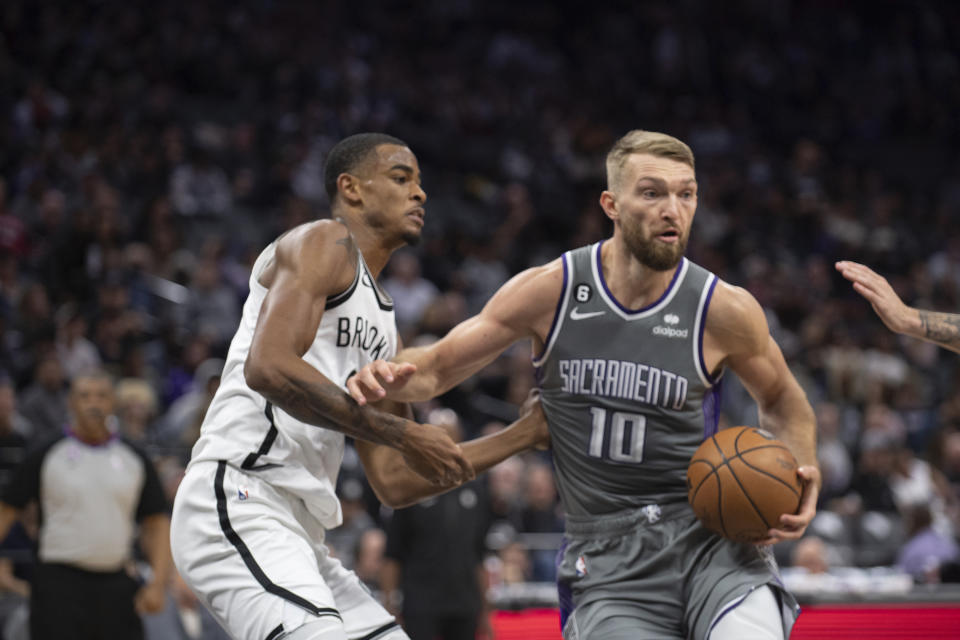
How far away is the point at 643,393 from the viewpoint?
14.2ft

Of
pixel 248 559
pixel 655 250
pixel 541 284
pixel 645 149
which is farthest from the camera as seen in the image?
pixel 541 284

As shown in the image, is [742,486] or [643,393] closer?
[742,486]

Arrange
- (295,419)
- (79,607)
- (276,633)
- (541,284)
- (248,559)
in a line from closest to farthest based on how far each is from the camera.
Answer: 1. (276,633)
2. (248,559)
3. (295,419)
4. (541,284)
5. (79,607)

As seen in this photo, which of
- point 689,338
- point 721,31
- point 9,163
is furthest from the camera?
point 721,31

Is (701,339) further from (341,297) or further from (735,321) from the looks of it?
(341,297)

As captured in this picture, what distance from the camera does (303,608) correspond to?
3787mm

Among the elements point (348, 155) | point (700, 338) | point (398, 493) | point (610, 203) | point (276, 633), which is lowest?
point (276, 633)

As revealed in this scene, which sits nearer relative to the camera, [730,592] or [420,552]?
[730,592]

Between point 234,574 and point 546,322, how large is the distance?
5.05ft

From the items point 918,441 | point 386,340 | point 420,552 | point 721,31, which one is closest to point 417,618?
point 420,552

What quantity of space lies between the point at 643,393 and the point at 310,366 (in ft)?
4.17

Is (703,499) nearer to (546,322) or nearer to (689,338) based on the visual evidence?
(689,338)

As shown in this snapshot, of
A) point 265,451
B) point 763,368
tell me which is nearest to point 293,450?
point 265,451

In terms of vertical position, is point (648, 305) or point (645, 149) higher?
point (645, 149)
